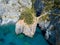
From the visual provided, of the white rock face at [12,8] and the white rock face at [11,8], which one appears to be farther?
the white rock face at [11,8]

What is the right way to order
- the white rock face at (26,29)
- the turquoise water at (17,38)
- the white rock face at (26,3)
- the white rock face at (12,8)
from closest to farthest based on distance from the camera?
the turquoise water at (17,38), the white rock face at (26,29), the white rock face at (12,8), the white rock face at (26,3)

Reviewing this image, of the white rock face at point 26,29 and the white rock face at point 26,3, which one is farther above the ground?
the white rock face at point 26,3

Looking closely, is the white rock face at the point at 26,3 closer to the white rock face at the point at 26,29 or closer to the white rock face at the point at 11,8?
the white rock face at the point at 11,8

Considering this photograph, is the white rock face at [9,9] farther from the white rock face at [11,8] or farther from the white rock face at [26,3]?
the white rock face at [26,3]

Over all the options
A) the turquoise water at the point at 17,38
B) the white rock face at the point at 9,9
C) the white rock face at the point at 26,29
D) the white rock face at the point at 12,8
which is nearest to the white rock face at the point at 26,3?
the white rock face at the point at 12,8

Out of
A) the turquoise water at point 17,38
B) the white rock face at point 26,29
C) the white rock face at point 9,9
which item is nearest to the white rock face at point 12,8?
the white rock face at point 9,9

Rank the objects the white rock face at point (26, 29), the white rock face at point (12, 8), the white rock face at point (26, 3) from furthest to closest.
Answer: the white rock face at point (26, 3)
the white rock face at point (12, 8)
the white rock face at point (26, 29)

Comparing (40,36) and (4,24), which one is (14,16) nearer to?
(4,24)

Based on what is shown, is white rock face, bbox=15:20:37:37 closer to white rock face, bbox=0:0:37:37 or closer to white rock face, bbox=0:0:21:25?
white rock face, bbox=0:0:37:37

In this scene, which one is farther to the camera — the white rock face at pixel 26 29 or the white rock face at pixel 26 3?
the white rock face at pixel 26 3

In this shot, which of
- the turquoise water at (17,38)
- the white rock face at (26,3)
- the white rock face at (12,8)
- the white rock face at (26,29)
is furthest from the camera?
the white rock face at (26,3)
